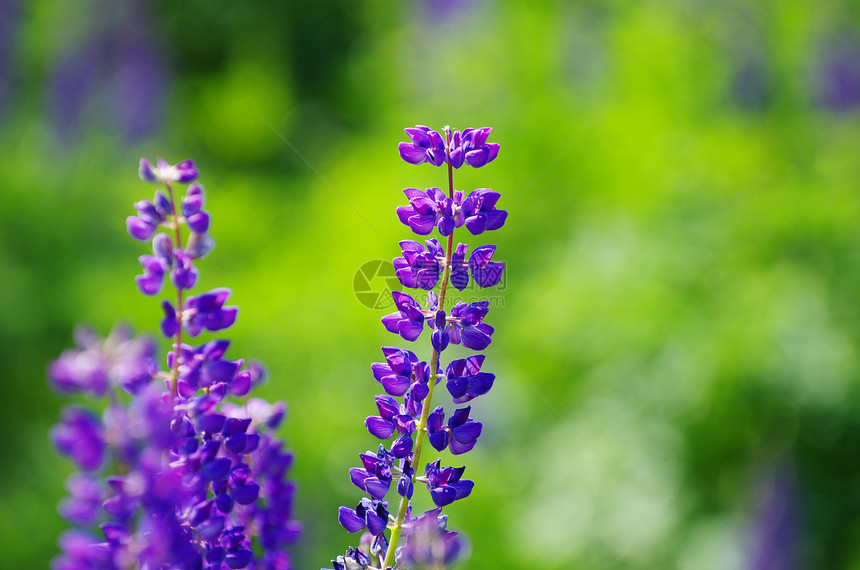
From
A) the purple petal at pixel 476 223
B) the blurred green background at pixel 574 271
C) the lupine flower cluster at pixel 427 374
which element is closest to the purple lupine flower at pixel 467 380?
the lupine flower cluster at pixel 427 374

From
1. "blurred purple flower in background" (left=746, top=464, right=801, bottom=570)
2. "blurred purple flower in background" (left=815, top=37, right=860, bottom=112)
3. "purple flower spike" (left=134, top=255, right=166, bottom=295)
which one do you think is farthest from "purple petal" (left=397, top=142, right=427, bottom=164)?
"blurred purple flower in background" (left=815, top=37, right=860, bottom=112)

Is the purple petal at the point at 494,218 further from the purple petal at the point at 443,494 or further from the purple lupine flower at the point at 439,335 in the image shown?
the purple petal at the point at 443,494

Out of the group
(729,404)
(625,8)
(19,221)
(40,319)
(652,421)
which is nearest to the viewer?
(729,404)

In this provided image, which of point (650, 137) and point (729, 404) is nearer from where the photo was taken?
point (729, 404)

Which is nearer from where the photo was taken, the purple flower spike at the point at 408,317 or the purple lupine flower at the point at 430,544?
the purple lupine flower at the point at 430,544

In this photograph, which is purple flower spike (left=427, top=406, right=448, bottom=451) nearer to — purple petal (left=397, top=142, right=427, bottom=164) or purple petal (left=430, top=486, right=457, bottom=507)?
purple petal (left=430, top=486, right=457, bottom=507)

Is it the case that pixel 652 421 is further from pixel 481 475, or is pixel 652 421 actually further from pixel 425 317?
pixel 425 317

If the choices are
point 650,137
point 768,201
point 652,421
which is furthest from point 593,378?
point 650,137
